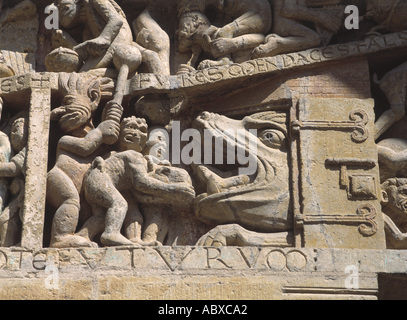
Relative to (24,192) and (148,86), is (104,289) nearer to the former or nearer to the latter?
(24,192)

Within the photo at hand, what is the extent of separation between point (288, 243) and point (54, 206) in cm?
188

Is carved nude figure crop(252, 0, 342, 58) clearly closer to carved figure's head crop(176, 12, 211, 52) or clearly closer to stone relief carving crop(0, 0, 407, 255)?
stone relief carving crop(0, 0, 407, 255)

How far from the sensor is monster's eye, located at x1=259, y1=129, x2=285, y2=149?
839cm

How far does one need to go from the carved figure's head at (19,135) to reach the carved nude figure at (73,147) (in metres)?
0.25

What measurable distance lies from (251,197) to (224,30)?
1.62 meters

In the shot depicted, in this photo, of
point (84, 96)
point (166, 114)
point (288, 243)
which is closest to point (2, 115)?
point (84, 96)

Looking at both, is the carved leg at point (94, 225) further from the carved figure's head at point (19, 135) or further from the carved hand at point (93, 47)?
the carved hand at point (93, 47)

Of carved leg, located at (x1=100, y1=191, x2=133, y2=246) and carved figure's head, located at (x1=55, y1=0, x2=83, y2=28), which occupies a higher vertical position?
carved figure's head, located at (x1=55, y1=0, x2=83, y2=28)

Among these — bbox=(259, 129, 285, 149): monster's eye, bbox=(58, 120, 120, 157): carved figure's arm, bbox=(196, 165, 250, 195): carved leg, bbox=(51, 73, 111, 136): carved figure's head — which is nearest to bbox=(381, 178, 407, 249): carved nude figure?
bbox=(259, 129, 285, 149): monster's eye

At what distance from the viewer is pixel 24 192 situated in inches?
316

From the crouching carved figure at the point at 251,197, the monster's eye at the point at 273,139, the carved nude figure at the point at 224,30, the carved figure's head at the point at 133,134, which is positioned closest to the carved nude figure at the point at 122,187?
the carved figure's head at the point at 133,134

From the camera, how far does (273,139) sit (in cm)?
839

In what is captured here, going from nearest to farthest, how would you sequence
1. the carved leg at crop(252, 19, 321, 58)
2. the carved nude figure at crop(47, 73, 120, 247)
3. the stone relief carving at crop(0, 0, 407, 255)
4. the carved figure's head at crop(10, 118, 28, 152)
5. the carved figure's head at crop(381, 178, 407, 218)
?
the carved nude figure at crop(47, 73, 120, 247)
the stone relief carving at crop(0, 0, 407, 255)
the carved figure's head at crop(381, 178, 407, 218)
the carved figure's head at crop(10, 118, 28, 152)
the carved leg at crop(252, 19, 321, 58)

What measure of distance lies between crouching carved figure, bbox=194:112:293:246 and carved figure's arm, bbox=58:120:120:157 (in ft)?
2.47
